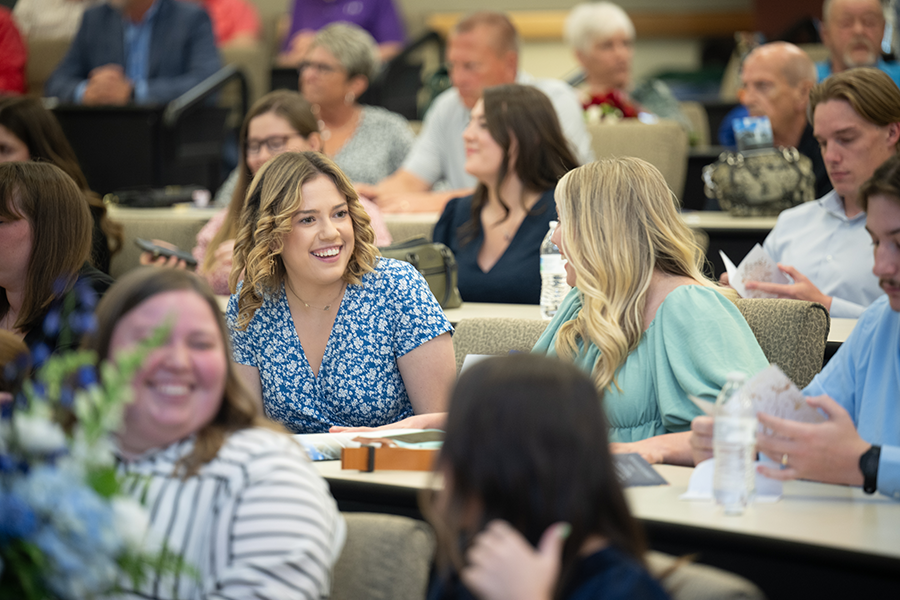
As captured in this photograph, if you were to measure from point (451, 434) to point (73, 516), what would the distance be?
0.43m

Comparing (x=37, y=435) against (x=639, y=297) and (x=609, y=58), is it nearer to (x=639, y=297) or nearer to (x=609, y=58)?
(x=639, y=297)

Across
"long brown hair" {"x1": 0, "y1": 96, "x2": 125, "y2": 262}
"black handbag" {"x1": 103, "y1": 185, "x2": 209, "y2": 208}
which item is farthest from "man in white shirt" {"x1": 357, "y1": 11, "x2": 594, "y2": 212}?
"long brown hair" {"x1": 0, "y1": 96, "x2": 125, "y2": 262}

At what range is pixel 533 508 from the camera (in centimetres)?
114

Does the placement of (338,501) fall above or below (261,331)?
below

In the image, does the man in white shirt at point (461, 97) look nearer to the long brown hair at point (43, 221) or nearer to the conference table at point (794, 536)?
the long brown hair at point (43, 221)

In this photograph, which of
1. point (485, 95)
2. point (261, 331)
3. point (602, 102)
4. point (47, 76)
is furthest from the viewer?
point (47, 76)

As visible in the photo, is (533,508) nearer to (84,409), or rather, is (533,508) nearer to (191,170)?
(84,409)

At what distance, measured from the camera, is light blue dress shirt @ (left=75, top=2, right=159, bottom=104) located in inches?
233

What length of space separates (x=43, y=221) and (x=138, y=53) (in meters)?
3.97

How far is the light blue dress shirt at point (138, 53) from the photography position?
591cm

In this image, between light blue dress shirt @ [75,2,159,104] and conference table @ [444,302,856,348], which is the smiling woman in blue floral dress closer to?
conference table @ [444,302,856,348]

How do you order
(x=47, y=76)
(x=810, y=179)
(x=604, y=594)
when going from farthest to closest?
(x=47, y=76), (x=810, y=179), (x=604, y=594)

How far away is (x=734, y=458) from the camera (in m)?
1.51

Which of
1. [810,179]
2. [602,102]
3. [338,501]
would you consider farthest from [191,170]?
[338,501]
